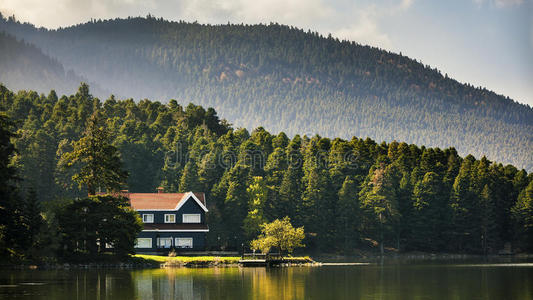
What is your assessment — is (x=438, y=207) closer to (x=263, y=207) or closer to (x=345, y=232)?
(x=345, y=232)

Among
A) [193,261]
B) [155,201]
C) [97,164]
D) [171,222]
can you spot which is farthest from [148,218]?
[193,261]

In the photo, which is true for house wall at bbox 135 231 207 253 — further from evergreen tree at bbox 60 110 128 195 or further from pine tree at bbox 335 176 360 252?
pine tree at bbox 335 176 360 252

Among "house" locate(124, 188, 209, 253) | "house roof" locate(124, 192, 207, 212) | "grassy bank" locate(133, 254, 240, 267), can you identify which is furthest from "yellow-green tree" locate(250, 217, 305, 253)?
"house roof" locate(124, 192, 207, 212)

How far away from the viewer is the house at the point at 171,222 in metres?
96.6

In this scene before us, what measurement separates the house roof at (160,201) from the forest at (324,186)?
863cm

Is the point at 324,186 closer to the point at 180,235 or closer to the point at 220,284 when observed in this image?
the point at 180,235

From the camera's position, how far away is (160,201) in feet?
A: 325

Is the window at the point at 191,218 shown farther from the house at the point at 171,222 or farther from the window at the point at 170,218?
the window at the point at 170,218

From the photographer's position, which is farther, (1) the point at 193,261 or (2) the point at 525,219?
(2) the point at 525,219

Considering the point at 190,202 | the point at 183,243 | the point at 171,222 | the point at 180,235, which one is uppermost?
the point at 190,202

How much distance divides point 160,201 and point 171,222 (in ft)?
Answer: 10.6

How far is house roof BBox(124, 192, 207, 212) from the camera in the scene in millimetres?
97938

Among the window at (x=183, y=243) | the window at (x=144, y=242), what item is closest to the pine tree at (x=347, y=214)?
the window at (x=183, y=243)

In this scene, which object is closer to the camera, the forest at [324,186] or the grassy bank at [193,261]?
the grassy bank at [193,261]
